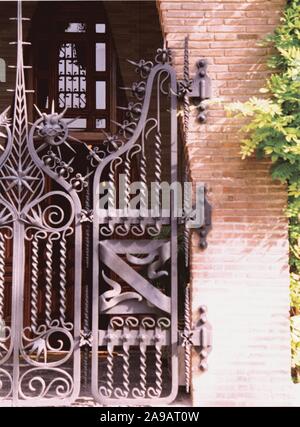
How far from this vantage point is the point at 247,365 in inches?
196

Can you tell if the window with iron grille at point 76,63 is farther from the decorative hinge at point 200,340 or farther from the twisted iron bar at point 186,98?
the decorative hinge at point 200,340

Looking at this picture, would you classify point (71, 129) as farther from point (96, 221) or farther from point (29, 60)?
point (96, 221)

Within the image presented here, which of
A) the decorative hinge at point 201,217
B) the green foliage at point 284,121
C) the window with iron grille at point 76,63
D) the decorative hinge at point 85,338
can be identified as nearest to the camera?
the green foliage at point 284,121

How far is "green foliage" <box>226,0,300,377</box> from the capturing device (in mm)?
4793

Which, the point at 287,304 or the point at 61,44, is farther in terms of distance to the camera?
the point at 61,44

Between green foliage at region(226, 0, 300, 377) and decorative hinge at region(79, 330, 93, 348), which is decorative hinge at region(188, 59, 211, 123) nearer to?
green foliage at region(226, 0, 300, 377)

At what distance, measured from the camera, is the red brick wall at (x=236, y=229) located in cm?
498

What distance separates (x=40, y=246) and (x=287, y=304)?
412 centimetres

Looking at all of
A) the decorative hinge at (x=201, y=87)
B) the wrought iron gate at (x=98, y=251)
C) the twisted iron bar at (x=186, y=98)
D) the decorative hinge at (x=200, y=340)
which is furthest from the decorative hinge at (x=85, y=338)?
the decorative hinge at (x=201, y=87)

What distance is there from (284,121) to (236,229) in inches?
38.1

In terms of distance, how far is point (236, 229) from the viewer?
16.6 ft

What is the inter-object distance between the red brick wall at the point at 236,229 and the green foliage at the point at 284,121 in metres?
0.12

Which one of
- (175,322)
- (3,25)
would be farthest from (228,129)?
(3,25)

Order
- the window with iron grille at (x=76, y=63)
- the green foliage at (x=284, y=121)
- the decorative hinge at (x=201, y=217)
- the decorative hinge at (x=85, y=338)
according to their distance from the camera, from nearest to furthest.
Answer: the green foliage at (x=284, y=121)
the decorative hinge at (x=85, y=338)
the decorative hinge at (x=201, y=217)
the window with iron grille at (x=76, y=63)
